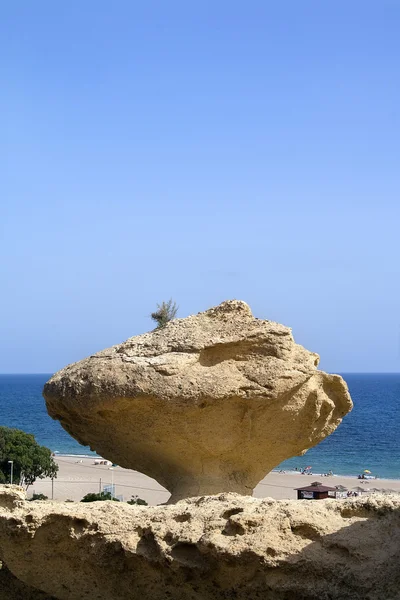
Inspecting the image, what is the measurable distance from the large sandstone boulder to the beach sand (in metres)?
23.4

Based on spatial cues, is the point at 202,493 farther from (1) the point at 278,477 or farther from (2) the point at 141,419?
(1) the point at 278,477

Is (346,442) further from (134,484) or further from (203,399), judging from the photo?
(203,399)

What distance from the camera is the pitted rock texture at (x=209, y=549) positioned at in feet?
28.0

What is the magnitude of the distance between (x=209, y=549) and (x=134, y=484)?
34904 millimetres

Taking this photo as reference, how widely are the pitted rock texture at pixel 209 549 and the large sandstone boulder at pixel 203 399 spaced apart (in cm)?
141

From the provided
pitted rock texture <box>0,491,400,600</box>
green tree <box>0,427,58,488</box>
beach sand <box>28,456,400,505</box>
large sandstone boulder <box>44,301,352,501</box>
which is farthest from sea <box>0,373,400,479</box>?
pitted rock texture <box>0,491,400,600</box>

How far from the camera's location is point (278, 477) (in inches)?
1740

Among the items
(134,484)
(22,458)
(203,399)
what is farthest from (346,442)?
(203,399)

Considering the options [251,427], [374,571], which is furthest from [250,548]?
[251,427]

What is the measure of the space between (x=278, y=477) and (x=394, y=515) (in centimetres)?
3612

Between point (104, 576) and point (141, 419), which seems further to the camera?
point (141, 419)

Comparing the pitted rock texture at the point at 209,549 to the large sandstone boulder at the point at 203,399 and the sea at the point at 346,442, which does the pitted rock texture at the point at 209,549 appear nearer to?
the large sandstone boulder at the point at 203,399

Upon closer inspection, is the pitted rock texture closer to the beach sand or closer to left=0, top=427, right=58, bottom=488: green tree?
left=0, top=427, right=58, bottom=488: green tree

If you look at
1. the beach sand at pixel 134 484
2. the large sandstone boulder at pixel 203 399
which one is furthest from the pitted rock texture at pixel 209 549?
the beach sand at pixel 134 484
